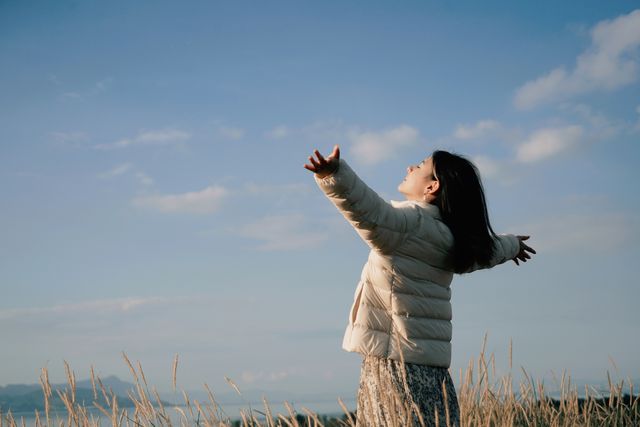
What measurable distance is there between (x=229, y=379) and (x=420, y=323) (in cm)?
80

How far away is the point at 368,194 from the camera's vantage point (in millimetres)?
2529

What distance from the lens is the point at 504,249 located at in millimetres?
3453

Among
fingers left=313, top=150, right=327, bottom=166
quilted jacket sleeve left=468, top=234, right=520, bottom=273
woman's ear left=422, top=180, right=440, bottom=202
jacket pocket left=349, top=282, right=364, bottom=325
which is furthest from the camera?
quilted jacket sleeve left=468, top=234, right=520, bottom=273

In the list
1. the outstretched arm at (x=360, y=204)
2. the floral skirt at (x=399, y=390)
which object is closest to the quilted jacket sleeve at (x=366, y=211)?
the outstretched arm at (x=360, y=204)

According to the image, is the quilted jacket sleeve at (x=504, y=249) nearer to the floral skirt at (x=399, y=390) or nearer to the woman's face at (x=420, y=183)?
the woman's face at (x=420, y=183)

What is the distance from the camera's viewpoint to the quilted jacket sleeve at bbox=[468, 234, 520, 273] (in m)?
3.28

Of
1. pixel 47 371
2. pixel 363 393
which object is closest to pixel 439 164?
pixel 363 393

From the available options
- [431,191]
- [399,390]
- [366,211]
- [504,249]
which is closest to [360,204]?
[366,211]

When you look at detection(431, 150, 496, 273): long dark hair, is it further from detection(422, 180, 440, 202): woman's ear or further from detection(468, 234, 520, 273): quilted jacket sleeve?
detection(468, 234, 520, 273): quilted jacket sleeve

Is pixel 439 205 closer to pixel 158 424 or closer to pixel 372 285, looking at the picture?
pixel 372 285

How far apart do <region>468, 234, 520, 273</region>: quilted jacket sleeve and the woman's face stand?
0.39 m

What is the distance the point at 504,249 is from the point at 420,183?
693 mm

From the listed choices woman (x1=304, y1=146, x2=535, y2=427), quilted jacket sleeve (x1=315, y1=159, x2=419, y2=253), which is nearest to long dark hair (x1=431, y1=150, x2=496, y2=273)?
woman (x1=304, y1=146, x2=535, y2=427)

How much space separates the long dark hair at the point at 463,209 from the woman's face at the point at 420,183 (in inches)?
1.1
